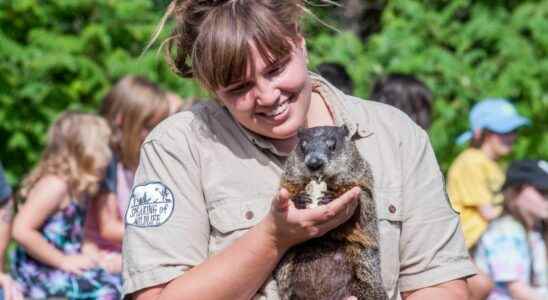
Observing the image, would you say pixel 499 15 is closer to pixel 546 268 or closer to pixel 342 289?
pixel 546 268

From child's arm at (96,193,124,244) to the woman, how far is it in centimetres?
381

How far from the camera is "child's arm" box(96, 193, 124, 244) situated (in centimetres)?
696

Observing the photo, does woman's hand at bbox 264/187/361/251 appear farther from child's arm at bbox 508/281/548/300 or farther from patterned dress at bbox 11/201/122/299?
child's arm at bbox 508/281/548/300

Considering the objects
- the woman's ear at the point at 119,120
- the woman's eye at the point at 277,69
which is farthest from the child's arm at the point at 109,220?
the woman's eye at the point at 277,69

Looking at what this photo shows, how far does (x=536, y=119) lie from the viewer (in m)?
10.5

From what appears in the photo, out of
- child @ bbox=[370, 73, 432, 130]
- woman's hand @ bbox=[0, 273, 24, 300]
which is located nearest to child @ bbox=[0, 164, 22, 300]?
woman's hand @ bbox=[0, 273, 24, 300]

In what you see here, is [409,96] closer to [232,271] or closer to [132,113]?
[132,113]

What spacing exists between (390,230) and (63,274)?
381 cm

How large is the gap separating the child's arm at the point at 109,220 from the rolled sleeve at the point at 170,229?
151 inches

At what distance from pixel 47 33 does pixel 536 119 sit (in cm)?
467

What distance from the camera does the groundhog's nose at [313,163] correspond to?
298cm

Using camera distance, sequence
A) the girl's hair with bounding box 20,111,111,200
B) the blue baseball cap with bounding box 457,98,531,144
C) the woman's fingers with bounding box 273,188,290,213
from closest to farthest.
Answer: the woman's fingers with bounding box 273,188,290,213 → the girl's hair with bounding box 20,111,111,200 → the blue baseball cap with bounding box 457,98,531,144

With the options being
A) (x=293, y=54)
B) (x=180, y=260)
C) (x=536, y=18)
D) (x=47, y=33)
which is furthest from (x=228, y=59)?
(x=536, y=18)

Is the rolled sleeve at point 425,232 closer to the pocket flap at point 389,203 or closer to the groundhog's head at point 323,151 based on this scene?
the pocket flap at point 389,203
